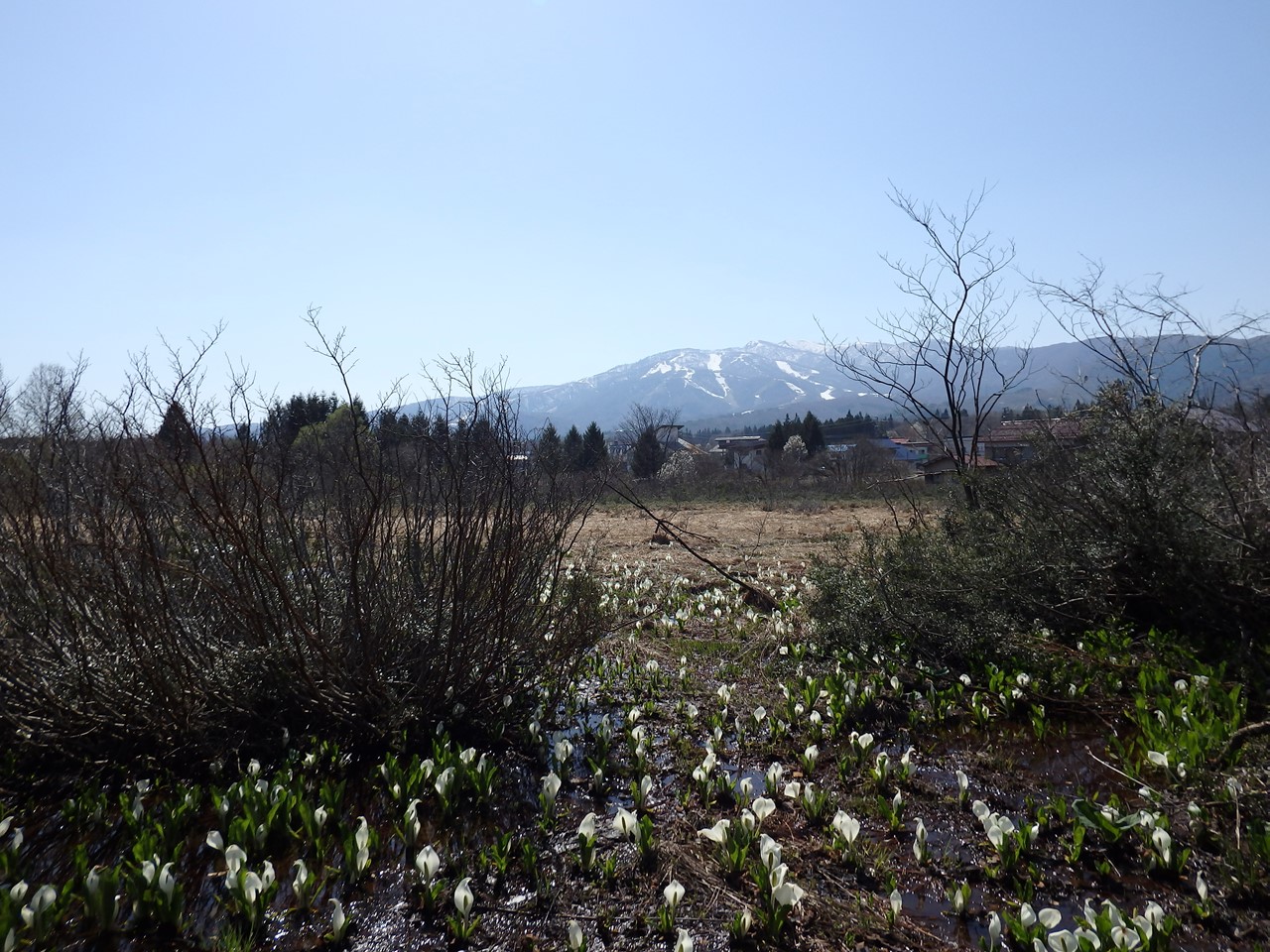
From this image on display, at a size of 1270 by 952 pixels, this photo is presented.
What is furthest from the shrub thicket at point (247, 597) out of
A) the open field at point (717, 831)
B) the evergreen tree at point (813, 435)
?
the evergreen tree at point (813, 435)

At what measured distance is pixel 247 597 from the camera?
3.91m

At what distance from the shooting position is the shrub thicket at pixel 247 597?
3.72 metres

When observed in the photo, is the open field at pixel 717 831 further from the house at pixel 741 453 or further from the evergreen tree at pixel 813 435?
the house at pixel 741 453

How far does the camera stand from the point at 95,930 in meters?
2.59

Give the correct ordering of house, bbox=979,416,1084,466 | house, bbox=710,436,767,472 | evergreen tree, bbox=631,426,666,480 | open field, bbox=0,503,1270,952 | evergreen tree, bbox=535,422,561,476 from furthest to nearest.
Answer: house, bbox=710,436,767,472 < evergreen tree, bbox=631,426,666,480 < house, bbox=979,416,1084,466 < evergreen tree, bbox=535,422,561,476 < open field, bbox=0,503,1270,952

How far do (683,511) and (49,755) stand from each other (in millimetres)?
20003

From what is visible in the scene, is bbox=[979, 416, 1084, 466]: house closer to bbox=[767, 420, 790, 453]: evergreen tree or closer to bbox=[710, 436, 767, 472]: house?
bbox=[767, 420, 790, 453]: evergreen tree

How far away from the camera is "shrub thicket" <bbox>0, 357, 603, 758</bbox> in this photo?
3.72m

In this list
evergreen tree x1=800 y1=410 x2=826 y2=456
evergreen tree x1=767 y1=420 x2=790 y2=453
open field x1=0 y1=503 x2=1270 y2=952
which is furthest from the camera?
evergreen tree x1=767 y1=420 x2=790 y2=453

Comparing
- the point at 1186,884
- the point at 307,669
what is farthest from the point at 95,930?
the point at 1186,884

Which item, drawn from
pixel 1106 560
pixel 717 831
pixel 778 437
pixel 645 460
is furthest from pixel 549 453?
pixel 778 437

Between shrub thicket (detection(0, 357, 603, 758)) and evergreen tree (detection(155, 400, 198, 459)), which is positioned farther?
shrub thicket (detection(0, 357, 603, 758))

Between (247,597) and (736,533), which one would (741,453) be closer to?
(736,533)

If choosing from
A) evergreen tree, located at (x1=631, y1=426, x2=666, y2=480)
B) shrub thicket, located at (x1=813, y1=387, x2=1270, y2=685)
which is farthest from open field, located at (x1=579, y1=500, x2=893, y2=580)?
evergreen tree, located at (x1=631, y1=426, x2=666, y2=480)
